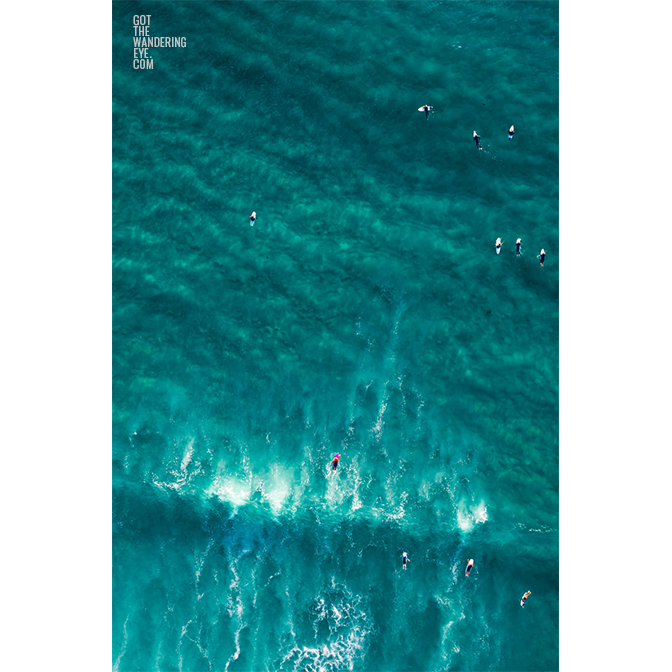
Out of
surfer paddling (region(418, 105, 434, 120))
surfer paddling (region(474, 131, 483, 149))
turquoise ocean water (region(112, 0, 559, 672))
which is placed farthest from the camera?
surfer paddling (region(418, 105, 434, 120))

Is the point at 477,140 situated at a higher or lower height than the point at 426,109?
lower

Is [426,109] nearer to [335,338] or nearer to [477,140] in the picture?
[477,140]

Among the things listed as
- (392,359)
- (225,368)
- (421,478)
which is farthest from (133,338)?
(421,478)

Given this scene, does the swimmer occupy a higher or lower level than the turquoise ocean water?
higher

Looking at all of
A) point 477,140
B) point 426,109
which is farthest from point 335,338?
point 426,109

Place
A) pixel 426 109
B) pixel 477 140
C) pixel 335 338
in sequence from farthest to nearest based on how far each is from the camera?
pixel 426 109 < pixel 477 140 < pixel 335 338

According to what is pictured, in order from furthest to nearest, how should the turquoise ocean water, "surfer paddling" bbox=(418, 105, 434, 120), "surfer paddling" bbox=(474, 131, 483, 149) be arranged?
"surfer paddling" bbox=(418, 105, 434, 120)
"surfer paddling" bbox=(474, 131, 483, 149)
the turquoise ocean water

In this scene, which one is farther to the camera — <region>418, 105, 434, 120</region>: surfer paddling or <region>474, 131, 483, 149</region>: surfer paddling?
<region>418, 105, 434, 120</region>: surfer paddling

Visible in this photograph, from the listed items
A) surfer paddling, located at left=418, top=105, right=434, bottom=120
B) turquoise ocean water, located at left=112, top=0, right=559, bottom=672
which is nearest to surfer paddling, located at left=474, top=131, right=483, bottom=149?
turquoise ocean water, located at left=112, top=0, right=559, bottom=672

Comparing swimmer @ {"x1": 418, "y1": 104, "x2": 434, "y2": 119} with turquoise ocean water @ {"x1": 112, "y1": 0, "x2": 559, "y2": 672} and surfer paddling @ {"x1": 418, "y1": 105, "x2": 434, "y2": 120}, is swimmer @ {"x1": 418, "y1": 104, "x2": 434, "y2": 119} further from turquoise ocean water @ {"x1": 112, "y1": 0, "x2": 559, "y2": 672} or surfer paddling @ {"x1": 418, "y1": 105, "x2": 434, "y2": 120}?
turquoise ocean water @ {"x1": 112, "y1": 0, "x2": 559, "y2": 672}

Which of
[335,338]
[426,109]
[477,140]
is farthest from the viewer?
[426,109]
